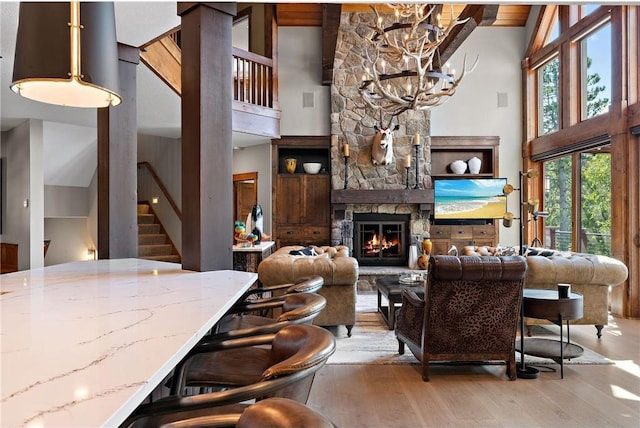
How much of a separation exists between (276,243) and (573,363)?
17.7 feet

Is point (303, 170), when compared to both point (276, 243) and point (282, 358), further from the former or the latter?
point (282, 358)

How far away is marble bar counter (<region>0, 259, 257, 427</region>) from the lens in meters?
0.71

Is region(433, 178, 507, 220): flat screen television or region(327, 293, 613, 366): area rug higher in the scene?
region(433, 178, 507, 220): flat screen television

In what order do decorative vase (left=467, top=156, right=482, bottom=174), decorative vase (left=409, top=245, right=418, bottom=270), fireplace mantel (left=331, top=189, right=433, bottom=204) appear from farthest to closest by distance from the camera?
1. decorative vase (left=467, top=156, right=482, bottom=174)
2. fireplace mantel (left=331, top=189, right=433, bottom=204)
3. decorative vase (left=409, top=245, right=418, bottom=270)

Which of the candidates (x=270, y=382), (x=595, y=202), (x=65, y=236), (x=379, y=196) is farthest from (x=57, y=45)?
(x=65, y=236)

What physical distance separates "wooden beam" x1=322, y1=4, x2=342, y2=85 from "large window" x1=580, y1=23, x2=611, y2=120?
388cm

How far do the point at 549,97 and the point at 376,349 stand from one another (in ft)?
20.2

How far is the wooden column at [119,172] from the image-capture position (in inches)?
126

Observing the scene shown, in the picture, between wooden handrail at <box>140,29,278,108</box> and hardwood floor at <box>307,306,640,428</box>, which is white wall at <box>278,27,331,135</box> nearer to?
wooden handrail at <box>140,29,278,108</box>

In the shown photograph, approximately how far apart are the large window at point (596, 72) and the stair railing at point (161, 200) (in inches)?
291

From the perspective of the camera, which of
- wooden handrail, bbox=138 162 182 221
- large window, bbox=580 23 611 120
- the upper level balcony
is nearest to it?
large window, bbox=580 23 611 120

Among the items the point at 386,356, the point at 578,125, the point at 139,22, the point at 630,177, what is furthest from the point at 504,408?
the point at 578,125

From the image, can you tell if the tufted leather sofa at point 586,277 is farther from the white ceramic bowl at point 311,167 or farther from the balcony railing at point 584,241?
the white ceramic bowl at point 311,167

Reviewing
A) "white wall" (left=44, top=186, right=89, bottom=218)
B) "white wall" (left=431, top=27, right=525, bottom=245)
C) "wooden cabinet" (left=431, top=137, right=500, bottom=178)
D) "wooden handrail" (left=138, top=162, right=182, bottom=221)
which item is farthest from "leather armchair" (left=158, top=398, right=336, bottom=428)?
"wooden handrail" (left=138, top=162, right=182, bottom=221)
